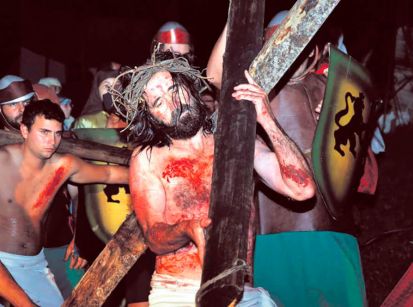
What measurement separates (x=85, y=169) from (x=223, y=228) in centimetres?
335

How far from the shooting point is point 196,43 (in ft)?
41.3

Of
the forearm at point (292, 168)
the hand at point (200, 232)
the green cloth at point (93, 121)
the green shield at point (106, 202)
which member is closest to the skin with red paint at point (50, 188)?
the green shield at point (106, 202)

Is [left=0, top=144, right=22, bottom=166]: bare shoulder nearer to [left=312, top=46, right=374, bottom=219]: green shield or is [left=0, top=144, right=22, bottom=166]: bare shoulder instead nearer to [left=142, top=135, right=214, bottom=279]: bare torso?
[left=142, top=135, right=214, bottom=279]: bare torso

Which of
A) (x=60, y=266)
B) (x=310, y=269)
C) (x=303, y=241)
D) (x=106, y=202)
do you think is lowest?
(x=60, y=266)

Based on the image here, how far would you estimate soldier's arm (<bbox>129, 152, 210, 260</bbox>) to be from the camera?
404cm

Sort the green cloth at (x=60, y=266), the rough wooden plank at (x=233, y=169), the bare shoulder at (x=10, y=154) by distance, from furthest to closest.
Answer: the green cloth at (x=60, y=266) → the bare shoulder at (x=10, y=154) → the rough wooden plank at (x=233, y=169)

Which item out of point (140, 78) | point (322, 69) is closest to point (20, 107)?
point (322, 69)

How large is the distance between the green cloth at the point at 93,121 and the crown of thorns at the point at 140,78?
3.13m

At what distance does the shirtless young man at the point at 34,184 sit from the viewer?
6.14m

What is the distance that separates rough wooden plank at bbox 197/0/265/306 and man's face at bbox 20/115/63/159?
2.80 metres

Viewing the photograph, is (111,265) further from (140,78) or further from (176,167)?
(140,78)

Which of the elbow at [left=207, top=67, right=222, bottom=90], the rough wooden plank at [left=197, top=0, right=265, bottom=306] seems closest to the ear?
the elbow at [left=207, top=67, right=222, bottom=90]

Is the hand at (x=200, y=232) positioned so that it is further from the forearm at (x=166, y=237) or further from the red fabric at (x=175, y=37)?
the red fabric at (x=175, y=37)

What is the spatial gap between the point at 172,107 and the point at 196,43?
8484 millimetres
